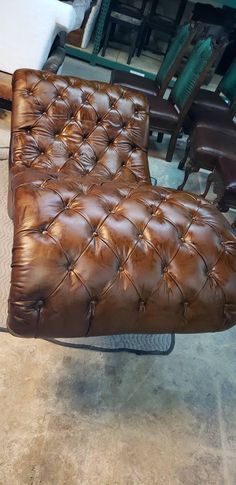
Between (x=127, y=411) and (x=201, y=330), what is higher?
(x=201, y=330)

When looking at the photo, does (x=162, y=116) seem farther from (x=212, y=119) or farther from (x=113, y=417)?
(x=113, y=417)

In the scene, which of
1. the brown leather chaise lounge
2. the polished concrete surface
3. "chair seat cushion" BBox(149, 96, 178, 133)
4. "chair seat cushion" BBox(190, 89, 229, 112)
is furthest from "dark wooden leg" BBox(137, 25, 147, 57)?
the polished concrete surface

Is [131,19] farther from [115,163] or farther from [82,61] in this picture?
[115,163]

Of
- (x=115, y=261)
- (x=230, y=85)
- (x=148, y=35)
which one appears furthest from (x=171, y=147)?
(x=148, y=35)

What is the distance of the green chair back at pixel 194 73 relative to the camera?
2.30 m

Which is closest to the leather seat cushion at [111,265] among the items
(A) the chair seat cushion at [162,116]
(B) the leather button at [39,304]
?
(B) the leather button at [39,304]

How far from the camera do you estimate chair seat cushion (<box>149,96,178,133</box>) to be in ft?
8.29

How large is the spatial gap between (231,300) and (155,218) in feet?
1.09

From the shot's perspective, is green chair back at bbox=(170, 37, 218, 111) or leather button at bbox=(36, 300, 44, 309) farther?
green chair back at bbox=(170, 37, 218, 111)

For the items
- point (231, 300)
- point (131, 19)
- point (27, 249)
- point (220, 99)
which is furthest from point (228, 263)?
point (131, 19)

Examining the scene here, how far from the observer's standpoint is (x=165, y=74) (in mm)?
2748

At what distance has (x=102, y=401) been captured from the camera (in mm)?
1260

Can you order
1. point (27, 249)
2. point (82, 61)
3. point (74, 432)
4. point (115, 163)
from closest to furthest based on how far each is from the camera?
point (27, 249)
point (74, 432)
point (115, 163)
point (82, 61)

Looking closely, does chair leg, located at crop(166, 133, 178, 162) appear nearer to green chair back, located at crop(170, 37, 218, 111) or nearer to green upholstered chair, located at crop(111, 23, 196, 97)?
green chair back, located at crop(170, 37, 218, 111)
